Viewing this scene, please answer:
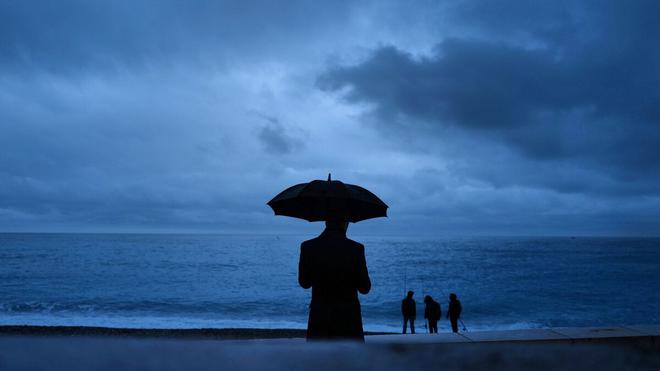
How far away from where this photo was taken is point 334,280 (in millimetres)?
4176

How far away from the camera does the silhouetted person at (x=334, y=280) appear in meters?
4.16

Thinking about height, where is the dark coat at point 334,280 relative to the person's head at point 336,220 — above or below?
below

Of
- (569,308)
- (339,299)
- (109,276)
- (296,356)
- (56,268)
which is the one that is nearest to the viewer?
(296,356)

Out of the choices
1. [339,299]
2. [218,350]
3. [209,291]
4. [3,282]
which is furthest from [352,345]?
[3,282]

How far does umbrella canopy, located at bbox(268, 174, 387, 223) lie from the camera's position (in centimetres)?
554

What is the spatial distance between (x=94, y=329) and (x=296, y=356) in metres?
26.4

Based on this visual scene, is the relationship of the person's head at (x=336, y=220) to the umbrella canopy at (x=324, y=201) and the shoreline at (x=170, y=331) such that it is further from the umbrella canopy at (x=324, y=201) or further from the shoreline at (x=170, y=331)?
the shoreline at (x=170, y=331)

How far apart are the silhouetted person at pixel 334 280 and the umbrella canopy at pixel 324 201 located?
128 centimetres

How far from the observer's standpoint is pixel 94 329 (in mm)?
22891

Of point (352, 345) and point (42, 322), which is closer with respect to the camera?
point (352, 345)

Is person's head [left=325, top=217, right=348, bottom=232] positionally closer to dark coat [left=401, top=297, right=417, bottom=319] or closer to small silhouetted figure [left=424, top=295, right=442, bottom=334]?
dark coat [left=401, top=297, right=417, bottom=319]

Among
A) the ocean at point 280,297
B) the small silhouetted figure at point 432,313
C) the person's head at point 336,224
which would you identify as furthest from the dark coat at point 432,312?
the person's head at point 336,224

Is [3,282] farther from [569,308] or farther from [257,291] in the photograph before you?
[569,308]

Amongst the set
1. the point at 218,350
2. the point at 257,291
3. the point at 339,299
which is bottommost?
the point at 257,291
